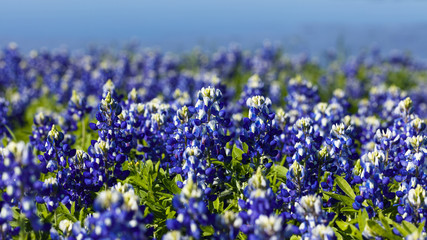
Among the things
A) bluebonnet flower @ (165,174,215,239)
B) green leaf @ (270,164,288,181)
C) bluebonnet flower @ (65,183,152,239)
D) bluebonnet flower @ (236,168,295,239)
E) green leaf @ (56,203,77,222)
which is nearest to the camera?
bluebonnet flower @ (65,183,152,239)

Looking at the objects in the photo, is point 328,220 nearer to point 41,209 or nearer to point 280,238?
point 280,238

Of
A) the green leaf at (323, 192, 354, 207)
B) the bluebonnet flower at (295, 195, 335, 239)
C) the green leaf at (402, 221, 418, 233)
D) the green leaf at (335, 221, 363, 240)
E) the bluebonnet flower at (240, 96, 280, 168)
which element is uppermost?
the bluebonnet flower at (240, 96, 280, 168)

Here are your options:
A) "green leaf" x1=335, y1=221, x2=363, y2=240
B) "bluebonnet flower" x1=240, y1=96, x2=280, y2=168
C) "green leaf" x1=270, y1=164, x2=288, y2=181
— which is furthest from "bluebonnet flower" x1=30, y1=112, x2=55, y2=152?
"green leaf" x1=335, y1=221, x2=363, y2=240

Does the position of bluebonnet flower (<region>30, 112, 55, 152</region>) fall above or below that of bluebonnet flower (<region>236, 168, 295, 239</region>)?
above

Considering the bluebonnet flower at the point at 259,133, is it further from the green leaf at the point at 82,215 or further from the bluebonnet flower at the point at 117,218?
the bluebonnet flower at the point at 117,218

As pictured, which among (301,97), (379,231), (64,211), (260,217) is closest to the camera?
(260,217)

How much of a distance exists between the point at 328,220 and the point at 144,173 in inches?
60.7

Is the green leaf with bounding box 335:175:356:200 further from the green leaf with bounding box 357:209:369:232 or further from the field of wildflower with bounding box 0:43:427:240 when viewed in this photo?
the green leaf with bounding box 357:209:369:232

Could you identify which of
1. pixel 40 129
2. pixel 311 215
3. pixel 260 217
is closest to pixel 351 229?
pixel 311 215

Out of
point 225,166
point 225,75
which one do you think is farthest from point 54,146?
point 225,75

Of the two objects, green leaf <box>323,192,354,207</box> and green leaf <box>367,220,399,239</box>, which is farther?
green leaf <box>323,192,354,207</box>

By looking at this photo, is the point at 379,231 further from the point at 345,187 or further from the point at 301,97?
the point at 301,97

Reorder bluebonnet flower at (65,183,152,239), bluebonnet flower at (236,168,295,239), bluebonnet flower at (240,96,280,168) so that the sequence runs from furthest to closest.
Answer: bluebonnet flower at (240,96,280,168)
bluebonnet flower at (236,168,295,239)
bluebonnet flower at (65,183,152,239)

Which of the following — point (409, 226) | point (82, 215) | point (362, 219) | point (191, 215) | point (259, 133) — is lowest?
point (409, 226)
